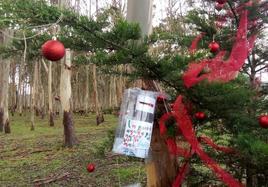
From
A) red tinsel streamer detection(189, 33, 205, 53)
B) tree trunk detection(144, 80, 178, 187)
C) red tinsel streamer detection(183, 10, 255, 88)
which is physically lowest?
tree trunk detection(144, 80, 178, 187)

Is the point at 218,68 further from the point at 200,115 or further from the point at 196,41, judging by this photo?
the point at 196,41

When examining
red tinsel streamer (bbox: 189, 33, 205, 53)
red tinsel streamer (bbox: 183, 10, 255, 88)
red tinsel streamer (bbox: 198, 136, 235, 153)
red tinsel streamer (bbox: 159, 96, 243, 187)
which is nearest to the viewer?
red tinsel streamer (bbox: 183, 10, 255, 88)

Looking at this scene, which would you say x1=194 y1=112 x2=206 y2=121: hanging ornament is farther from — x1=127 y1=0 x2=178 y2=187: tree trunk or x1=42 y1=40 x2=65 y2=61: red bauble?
x1=42 y1=40 x2=65 y2=61: red bauble

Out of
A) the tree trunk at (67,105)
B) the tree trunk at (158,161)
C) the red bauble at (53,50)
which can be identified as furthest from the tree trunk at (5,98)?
the red bauble at (53,50)

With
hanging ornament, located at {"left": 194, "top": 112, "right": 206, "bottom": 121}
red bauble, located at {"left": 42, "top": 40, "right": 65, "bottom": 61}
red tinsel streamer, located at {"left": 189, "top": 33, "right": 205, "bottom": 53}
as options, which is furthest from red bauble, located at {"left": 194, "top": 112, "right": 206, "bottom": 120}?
red bauble, located at {"left": 42, "top": 40, "right": 65, "bottom": 61}

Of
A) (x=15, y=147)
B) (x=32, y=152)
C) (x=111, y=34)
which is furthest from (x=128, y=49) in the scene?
(x=15, y=147)

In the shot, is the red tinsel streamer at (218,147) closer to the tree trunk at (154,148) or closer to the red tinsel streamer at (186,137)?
the red tinsel streamer at (186,137)

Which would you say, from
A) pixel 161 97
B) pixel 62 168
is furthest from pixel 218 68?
pixel 62 168

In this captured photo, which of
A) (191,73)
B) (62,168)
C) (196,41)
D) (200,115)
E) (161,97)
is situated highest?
(196,41)

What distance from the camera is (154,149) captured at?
7.89 feet

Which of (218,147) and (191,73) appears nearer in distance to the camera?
(191,73)

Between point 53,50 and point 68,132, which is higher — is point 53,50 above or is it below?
above

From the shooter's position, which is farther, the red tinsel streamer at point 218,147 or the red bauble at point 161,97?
the red tinsel streamer at point 218,147

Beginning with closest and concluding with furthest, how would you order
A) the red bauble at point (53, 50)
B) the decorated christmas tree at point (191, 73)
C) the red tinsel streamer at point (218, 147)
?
1. the red bauble at point (53, 50)
2. the decorated christmas tree at point (191, 73)
3. the red tinsel streamer at point (218, 147)
